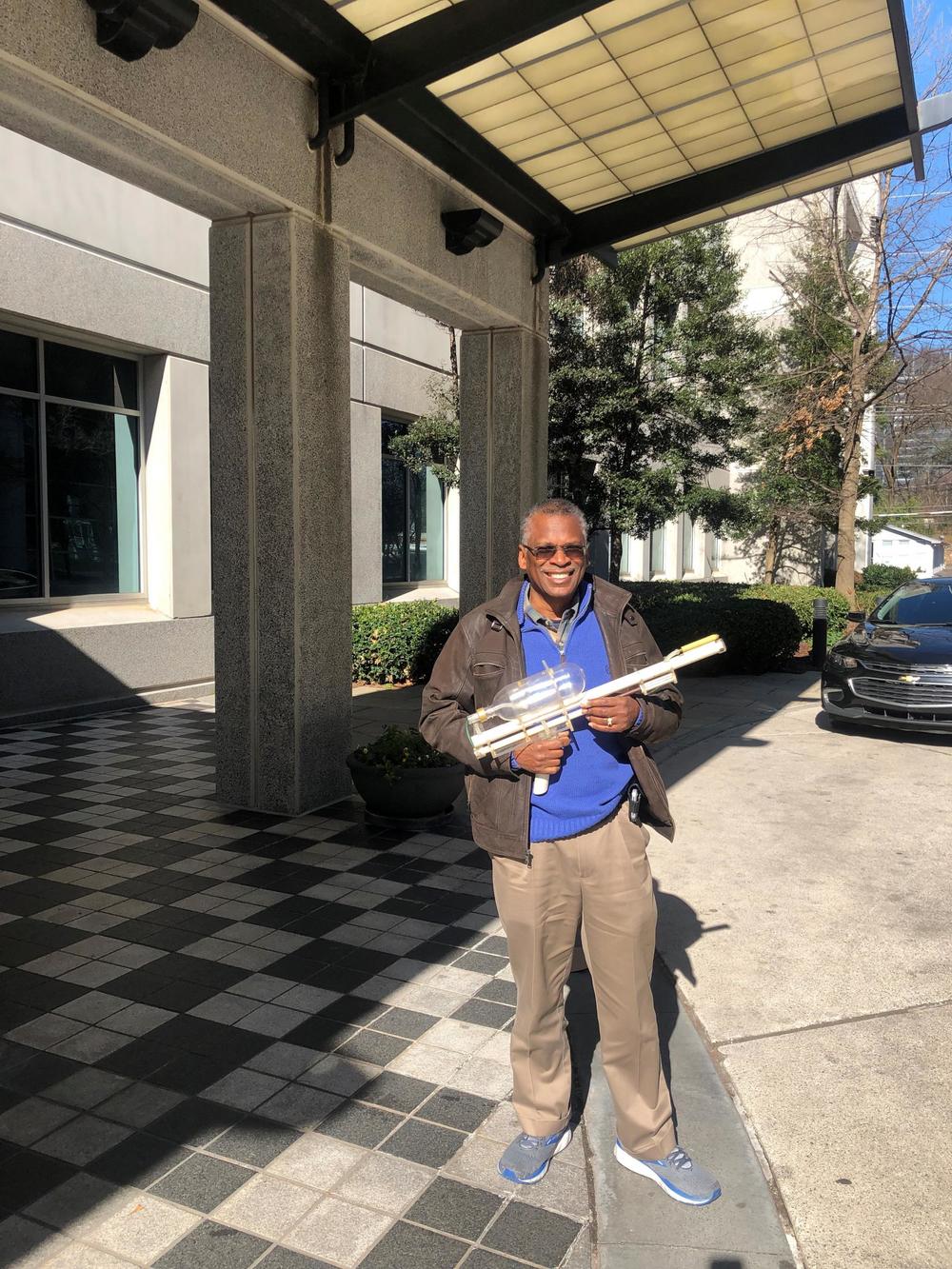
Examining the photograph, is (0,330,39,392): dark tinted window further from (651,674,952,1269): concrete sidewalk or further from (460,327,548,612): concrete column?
(651,674,952,1269): concrete sidewalk

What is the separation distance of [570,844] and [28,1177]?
1.82 meters

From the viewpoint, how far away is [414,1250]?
265cm

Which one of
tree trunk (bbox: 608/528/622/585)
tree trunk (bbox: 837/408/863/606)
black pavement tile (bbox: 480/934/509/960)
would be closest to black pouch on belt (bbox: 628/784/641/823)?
black pavement tile (bbox: 480/934/509/960)

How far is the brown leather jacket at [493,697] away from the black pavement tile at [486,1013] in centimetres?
128

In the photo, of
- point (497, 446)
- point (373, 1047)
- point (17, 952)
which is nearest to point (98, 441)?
point (497, 446)

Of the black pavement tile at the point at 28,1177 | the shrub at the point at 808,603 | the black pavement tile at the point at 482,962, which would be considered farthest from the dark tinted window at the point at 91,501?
the shrub at the point at 808,603

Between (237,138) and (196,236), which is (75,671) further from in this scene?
(237,138)

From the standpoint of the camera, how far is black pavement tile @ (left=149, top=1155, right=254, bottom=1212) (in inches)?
111

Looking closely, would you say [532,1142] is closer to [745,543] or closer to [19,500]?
[19,500]

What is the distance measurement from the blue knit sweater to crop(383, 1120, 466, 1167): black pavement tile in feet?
3.35

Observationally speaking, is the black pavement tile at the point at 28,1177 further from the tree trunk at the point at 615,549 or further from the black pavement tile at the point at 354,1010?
the tree trunk at the point at 615,549

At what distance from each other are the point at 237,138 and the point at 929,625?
7.84m

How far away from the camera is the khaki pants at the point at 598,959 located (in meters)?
2.88

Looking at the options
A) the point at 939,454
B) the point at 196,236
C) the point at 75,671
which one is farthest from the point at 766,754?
the point at 939,454
